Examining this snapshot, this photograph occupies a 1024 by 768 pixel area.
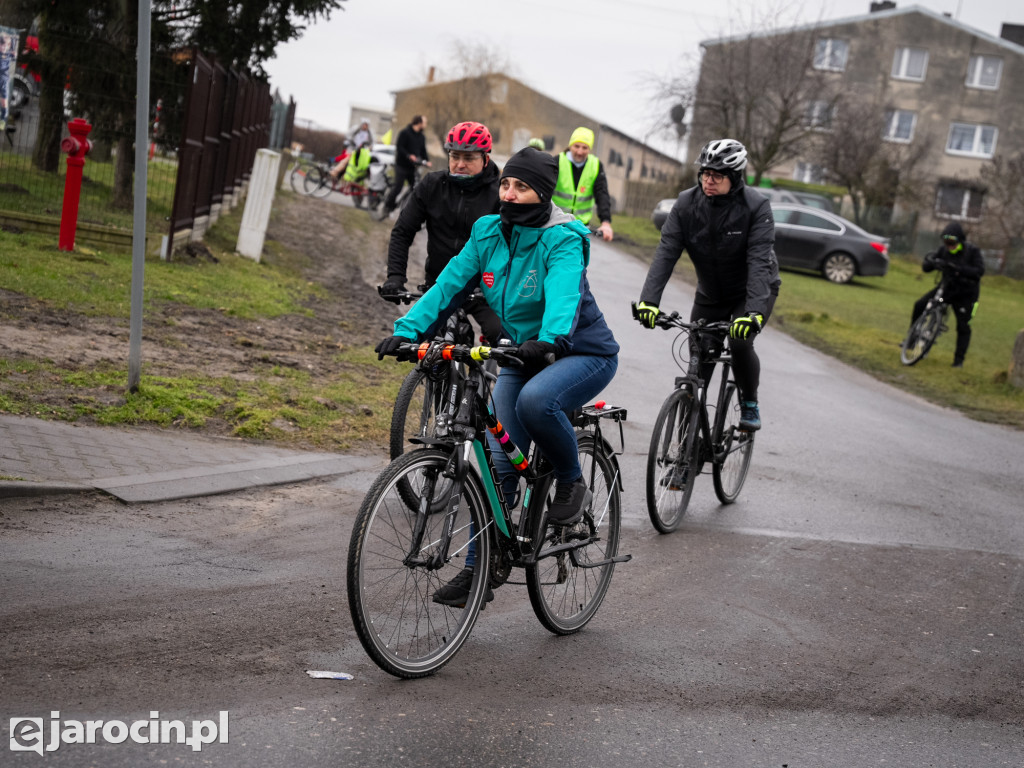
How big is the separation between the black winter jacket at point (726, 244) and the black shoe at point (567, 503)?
2.24 metres

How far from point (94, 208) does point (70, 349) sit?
278 inches

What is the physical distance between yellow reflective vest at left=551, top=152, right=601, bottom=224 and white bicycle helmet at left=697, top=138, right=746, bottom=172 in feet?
19.8

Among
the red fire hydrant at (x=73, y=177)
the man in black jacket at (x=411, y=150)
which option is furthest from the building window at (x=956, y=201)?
the red fire hydrant at (x=73, y=177)

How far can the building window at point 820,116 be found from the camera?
44316mm

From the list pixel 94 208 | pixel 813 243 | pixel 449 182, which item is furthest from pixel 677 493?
pixel 813 243

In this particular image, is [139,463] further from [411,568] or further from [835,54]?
[835,54]

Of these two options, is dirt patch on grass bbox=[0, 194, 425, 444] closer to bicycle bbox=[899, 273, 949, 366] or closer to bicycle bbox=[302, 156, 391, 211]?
bicycle bbox=[899, 273, 949, 366]

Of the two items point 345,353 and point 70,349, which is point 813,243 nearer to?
point 345,353

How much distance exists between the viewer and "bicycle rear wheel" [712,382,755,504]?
758 centimetres

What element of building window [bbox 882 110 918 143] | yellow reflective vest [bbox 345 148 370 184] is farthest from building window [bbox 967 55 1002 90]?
yellow reflective vest [bbox 345 148 370 184]

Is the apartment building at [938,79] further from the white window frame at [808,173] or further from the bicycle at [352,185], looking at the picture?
the bicycle at [352,185]

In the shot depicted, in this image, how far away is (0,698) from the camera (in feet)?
11.9

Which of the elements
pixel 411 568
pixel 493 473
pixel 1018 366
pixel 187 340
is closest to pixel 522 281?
pixel 493 473

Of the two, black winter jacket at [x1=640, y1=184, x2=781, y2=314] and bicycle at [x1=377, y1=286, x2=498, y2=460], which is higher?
black winter jacket at [x1=640, y1=184, x2=781, y2=314]
